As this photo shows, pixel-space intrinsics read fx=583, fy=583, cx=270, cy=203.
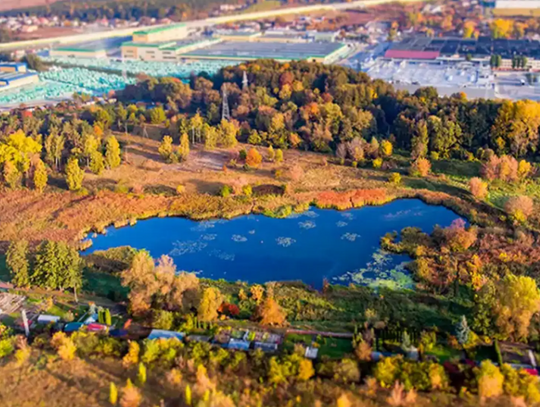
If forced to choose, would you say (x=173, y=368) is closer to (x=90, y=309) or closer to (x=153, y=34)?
(x=90, y=309)

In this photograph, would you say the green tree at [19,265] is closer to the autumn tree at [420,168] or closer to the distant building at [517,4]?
the autumn tree at [420,168]

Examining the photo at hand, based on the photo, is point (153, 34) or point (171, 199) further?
point (153, 34)

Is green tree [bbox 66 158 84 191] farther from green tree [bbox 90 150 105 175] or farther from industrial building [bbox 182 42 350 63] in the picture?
industrial building [bbox 182 42 350 63]

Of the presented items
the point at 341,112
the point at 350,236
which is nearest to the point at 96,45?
the point at 341,112

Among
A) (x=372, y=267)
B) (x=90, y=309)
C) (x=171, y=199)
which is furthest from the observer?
(x=171, y=199)

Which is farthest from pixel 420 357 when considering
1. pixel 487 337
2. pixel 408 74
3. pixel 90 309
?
pixel 408 74

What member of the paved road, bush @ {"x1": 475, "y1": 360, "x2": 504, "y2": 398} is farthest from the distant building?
bush @ {"x1": 475, "y1": 360, "x2": 504, "y2": 398}
